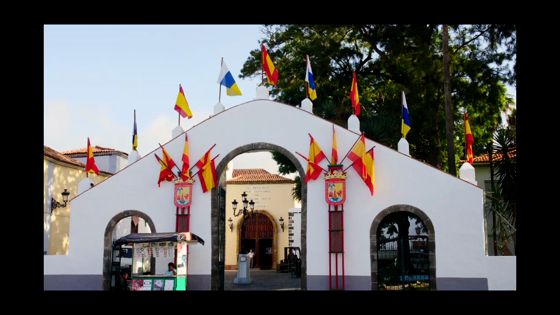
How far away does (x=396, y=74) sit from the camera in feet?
80.3


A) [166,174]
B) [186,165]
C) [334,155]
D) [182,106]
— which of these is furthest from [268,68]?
[166,174]

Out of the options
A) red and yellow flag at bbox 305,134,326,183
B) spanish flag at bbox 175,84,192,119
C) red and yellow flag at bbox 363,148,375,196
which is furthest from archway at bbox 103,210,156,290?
red and yellow flag at bbox 363,148,375,196

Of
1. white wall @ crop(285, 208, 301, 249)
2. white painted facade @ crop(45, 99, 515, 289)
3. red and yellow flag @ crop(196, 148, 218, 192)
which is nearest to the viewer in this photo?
white painted facade @ crop(45, 99, 515, 289)

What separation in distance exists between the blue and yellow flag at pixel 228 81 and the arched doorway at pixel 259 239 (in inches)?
502

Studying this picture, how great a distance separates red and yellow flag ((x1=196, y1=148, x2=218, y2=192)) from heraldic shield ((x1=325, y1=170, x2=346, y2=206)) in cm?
305

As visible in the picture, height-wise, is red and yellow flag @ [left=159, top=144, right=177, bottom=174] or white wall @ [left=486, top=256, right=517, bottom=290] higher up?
red and yellow flag @ [left=159, top=144, right=177, bottom=174]

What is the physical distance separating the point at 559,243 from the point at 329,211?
353 inches

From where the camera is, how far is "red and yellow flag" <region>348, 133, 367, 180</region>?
1541cm

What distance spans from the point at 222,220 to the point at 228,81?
12.8ft

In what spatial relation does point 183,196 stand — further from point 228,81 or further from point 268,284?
point 268,284

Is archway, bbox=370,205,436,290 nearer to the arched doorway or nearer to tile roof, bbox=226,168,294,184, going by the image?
the arched doorway

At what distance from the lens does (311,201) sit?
1578 cm
